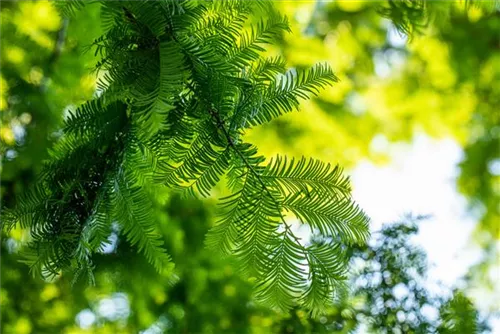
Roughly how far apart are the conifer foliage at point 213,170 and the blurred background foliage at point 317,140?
10 centimetres

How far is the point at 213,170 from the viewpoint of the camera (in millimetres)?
826

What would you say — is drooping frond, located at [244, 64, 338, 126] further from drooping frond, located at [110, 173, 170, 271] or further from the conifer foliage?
drooping frond, located at [110, 173, 170, 271]

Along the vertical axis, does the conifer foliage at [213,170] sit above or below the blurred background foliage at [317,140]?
below

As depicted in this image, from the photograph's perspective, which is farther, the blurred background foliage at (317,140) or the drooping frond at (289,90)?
the blurred background foliage at (317,140)

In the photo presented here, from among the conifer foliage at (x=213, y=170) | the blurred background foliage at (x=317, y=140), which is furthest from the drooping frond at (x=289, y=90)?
the blurred background foliage at (x=317, y=140)

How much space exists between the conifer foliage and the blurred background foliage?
97mm

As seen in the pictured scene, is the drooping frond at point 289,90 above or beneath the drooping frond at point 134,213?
above

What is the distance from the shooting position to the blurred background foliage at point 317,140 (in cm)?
121

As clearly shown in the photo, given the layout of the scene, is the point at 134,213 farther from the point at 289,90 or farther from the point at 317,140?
the point at 317,140

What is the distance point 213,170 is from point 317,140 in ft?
7.73

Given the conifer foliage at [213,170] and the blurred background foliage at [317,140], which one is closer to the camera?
the conifer foliage at [213,170]

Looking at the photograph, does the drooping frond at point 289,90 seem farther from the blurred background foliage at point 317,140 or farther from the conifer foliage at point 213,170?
the blurred background foliage at point 317,140

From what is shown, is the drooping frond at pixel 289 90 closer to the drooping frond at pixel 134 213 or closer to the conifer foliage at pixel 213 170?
the conifer foliage at pixel 213 170

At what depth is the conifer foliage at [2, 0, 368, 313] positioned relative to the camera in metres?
0.81
